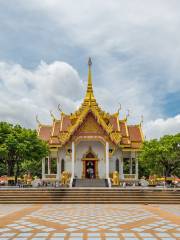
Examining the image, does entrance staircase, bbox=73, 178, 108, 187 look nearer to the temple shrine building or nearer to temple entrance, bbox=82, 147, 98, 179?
the temple shrine building

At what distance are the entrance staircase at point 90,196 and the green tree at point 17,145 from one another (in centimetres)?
650

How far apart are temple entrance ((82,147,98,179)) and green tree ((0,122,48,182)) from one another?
A: 5.19m

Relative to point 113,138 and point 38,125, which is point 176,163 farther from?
point 38,125

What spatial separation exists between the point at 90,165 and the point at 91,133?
3900 millimetres

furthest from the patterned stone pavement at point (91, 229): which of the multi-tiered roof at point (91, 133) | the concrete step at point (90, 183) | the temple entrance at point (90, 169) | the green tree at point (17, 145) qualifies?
the temple entrance at point (90, 169)

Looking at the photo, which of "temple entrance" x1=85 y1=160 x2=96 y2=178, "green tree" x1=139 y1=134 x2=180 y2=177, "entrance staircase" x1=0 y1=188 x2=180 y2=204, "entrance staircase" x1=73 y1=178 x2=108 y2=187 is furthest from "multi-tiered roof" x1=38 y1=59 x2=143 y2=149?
"entrance staircase" x1=0 y1=188 x2=180 y2=204

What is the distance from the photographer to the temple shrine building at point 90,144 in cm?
3072

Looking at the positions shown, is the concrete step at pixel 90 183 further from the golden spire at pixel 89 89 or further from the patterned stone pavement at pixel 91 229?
the patterned stone pavement at pixel 91 229

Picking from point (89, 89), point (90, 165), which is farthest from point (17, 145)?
point (89, 89)

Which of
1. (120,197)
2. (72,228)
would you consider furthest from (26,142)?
(72,228)

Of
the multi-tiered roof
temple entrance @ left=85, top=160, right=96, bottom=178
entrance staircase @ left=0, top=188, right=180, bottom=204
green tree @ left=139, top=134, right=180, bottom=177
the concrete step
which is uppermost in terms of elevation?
the multi-tiered roof

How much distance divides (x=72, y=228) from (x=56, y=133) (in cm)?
2581

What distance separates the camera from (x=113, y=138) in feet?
101

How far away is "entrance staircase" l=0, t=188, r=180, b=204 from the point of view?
1850cm
